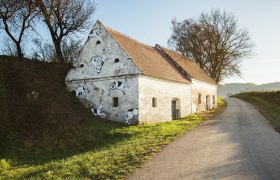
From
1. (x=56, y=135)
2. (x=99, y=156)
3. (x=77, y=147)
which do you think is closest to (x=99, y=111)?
(x=56, y=135)

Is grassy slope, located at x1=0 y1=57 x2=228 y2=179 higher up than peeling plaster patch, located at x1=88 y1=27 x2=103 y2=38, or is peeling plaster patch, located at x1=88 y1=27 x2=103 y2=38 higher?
peeling plaster patch, located at x1=88 y1=27 x2=103 y2=38

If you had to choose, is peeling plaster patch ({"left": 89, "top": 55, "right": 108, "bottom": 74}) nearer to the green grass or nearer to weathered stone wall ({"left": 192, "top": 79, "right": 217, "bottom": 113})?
the green grass

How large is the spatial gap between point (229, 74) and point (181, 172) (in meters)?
33.4

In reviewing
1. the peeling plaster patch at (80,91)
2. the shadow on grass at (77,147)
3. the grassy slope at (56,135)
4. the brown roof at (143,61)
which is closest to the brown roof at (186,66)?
the brown roof at (143,61)

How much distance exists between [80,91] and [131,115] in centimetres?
445

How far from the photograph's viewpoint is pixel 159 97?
738 inches

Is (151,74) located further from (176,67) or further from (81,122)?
(176,67)

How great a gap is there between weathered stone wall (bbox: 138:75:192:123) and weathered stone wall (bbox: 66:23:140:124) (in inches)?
24.7

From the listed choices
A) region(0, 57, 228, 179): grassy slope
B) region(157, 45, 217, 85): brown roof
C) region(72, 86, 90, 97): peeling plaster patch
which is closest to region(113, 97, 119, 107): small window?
region(0, 57, 228, 179): grassy slope

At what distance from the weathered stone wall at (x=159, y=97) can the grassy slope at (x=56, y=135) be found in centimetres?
163

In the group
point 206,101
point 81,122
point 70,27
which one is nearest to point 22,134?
point 81,122

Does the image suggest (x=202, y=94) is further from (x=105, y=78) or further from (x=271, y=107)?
(x=105, y=78)

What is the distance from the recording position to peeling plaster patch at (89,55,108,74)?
17.9 meters

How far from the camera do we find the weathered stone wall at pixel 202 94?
24.5 meters
